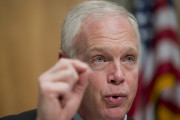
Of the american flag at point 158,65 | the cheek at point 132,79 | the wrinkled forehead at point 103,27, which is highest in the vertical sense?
the wrinkled forehead at point 103,27

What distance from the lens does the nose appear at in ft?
4.77

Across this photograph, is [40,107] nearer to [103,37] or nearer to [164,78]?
[103,37]

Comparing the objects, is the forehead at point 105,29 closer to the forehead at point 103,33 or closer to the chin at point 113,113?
the forehead at point 103,33

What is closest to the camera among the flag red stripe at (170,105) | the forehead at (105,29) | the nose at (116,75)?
the nose at (116,75)

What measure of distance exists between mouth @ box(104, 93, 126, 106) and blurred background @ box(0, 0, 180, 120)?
1335 mm

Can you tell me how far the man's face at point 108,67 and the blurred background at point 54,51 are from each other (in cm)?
116

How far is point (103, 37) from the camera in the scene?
5.11 ft

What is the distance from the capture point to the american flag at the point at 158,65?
2.82m

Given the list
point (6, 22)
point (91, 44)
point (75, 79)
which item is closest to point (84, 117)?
point (91, 44)

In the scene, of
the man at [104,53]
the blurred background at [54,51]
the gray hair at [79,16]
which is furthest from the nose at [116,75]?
the blurred background at [54,51]

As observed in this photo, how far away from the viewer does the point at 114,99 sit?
149 centimetres

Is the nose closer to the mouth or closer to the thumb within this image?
the mouth

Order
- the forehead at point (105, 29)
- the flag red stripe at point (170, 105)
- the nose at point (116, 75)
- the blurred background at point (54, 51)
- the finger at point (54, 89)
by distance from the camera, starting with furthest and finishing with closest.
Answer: the flag red stripe at point (170, 105) < the blurred background at point (54, 51) < the forehead at point (105, 29) < the nose at point (116, 75) < the finger at point (54, 89)

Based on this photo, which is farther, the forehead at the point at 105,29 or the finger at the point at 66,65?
the forehead at the point at 105,29
